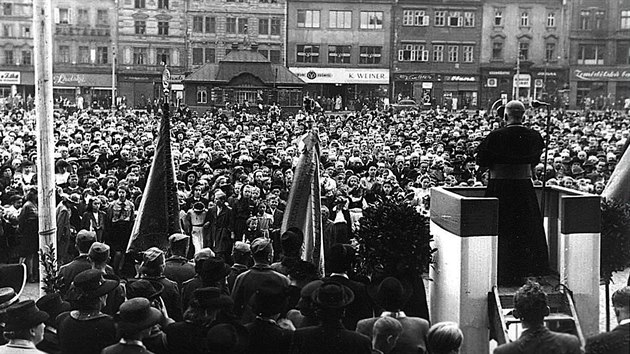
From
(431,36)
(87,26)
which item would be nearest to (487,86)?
(431,36)

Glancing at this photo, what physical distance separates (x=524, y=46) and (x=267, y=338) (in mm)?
67753

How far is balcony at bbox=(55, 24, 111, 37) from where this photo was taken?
6850cm

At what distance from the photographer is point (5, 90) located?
6869cm

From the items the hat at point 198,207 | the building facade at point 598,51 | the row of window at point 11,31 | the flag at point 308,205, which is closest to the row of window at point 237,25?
the row of window at point 11,31

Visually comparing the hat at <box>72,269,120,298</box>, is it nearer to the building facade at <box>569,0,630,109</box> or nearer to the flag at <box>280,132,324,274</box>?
the flag at <box>280,132,324,274</box>

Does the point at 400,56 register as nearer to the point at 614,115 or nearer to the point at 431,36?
the point at 431,36

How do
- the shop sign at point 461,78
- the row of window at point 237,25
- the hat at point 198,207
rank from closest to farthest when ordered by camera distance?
the hat at point 198,207 → the shop sign at point 461,78 → the row of window at point 237,25

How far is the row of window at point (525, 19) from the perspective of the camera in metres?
68.9

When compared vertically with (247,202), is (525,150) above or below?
above

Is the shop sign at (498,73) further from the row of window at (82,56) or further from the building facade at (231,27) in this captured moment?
the row of window at (82,56)

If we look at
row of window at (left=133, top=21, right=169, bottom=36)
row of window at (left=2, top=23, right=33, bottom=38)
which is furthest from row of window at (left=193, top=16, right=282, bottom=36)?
row of window at (left=2, top=23, right=33, bottom=38)

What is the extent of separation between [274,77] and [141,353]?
46419 mm

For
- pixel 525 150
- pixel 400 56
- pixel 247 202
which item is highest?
pixel 400 56

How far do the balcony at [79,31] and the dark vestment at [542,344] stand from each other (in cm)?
6797
